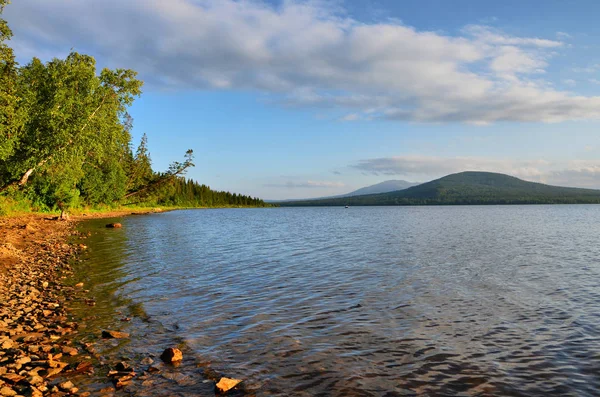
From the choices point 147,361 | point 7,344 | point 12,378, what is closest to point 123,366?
point 147,361

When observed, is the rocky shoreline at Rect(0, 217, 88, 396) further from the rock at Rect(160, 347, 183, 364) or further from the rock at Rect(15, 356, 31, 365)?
the rock at Rect(160, 347, 183, 364)

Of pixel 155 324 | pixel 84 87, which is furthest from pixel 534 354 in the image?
pixel 84 87

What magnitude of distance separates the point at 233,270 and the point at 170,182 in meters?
135

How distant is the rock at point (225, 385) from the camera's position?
8.66 metres

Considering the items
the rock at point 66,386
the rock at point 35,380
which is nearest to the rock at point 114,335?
the rock at point 35,380

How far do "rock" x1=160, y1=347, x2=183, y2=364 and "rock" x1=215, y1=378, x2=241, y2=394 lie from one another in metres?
2.14

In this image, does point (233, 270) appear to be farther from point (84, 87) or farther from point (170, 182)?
point (170, 182)

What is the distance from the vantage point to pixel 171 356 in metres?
10.4

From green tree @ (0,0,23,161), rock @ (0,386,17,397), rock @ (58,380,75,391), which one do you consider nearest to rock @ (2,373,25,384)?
rock @ (0,386,17,397)

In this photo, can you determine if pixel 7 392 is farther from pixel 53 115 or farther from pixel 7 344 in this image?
pixel 53 115

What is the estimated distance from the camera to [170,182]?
151375 mm

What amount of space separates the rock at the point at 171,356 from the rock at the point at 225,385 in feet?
7.01

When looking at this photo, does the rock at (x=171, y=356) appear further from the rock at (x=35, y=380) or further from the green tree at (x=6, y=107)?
the green tree at (x=6, y=107)

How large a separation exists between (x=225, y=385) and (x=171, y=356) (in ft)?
7.96
